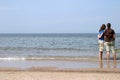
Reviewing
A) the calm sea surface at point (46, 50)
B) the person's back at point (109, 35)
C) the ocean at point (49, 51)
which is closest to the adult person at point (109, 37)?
the person's back at point (109, 35)

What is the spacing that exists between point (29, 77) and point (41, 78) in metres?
0.45

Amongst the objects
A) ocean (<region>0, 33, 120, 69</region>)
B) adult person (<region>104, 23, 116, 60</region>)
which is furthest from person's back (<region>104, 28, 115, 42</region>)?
ocean (<region>0, 33, 120, 69</region>)

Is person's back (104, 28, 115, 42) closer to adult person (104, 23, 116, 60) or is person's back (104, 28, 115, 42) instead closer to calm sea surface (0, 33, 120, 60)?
adult person (104, 23, 116, 60)

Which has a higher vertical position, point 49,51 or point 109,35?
point 109,35

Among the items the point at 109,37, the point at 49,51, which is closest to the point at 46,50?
the point at 49,51

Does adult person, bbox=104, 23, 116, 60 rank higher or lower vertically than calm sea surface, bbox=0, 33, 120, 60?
higher

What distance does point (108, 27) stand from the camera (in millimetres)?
13188

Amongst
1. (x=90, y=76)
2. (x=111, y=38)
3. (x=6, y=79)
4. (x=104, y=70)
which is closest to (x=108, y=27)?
(x=111, y=38)

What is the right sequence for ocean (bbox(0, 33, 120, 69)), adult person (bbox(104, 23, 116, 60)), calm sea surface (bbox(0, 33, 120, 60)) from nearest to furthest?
adult person (bbox(104, 23, 116, 60)) < ocean (bbox(0, 33, 120, 69)) < calm sea surface (bbox(0, 33, 120, 60))

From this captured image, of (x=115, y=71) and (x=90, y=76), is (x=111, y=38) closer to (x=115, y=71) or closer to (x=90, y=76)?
(x=115, y=71)

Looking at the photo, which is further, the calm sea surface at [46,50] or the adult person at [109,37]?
the calm sea surface at [46,50]

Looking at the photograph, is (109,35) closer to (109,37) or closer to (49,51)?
(109,37)

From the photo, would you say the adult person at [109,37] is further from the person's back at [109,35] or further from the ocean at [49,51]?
the ocean at [49,51]

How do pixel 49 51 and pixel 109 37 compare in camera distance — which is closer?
pixel 109 37
